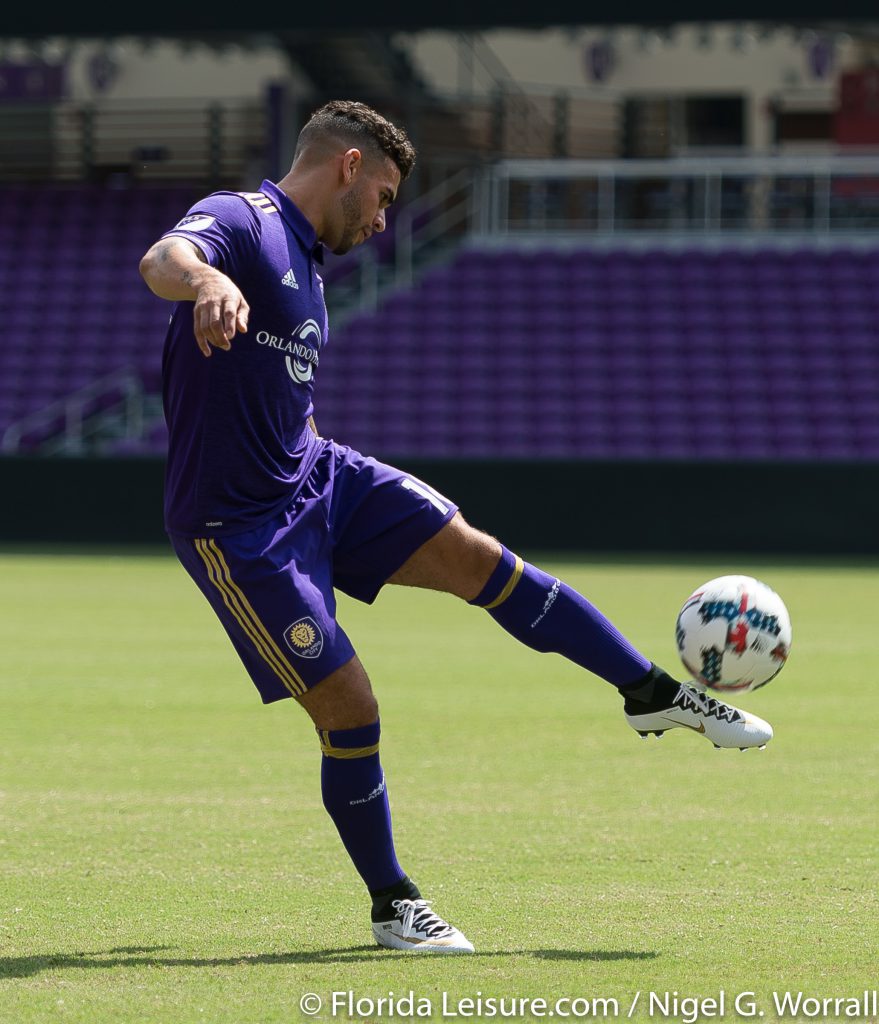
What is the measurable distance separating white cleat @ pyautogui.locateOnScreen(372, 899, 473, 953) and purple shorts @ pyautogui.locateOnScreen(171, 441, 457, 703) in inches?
25.2

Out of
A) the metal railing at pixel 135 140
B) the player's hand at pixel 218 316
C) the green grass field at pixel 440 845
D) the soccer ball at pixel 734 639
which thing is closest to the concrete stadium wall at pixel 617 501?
the metal railing at pixel 135 140

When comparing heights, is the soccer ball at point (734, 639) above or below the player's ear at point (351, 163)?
below

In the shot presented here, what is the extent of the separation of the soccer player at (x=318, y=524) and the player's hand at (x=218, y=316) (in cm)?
35

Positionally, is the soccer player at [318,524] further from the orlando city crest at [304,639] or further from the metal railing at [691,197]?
the metal railing at [691,197]

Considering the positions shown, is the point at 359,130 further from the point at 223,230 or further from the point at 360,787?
the point at 360,787

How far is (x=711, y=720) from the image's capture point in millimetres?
4668

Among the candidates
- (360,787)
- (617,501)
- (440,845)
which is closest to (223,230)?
(360,787)

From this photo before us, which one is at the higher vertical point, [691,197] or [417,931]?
[691,197]

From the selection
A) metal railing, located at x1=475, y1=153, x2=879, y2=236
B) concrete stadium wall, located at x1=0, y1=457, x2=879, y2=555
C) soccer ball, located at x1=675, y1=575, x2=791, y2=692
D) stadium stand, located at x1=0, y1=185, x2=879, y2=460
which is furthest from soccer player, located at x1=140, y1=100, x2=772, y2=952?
metal railing, located at x1=475, y1=153, x2=879, y2=236

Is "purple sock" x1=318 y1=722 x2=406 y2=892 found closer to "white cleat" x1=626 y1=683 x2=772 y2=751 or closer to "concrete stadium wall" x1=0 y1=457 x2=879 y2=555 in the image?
"white cleat" x1=626 y1=683 x2=772 y2=751

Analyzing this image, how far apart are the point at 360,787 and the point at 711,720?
1.00 m

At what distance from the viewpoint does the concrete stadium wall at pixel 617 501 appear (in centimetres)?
2081

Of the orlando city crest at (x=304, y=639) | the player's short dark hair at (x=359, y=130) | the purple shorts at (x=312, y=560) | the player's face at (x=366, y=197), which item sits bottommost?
the orlando city crest at (x=304, y=639)

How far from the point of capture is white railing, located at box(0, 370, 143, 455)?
23781 millimetres
